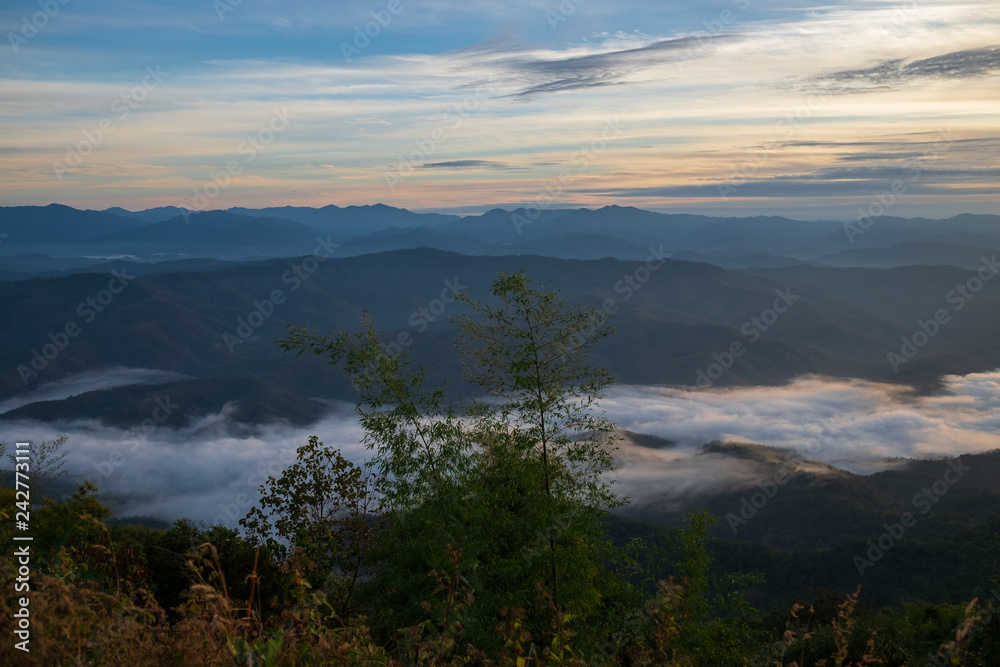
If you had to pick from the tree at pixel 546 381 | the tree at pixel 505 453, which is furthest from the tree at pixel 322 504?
the tree at pixel 546 381

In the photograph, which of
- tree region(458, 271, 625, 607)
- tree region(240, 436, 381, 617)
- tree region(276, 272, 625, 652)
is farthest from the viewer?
tree region(458, 271, 625, 607)

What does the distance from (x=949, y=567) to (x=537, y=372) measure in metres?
63.9

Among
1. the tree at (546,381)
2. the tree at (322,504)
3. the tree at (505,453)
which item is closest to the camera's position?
the tree at (505,453)

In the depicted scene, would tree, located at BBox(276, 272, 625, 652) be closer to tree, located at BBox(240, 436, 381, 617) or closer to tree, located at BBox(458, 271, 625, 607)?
tree, located at BBox(458, 271, 625, 607)

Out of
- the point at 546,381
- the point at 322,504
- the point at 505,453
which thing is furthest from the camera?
the point at 546,381

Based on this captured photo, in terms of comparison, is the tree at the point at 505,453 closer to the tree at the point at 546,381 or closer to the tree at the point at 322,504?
the tree at the point at 546,381

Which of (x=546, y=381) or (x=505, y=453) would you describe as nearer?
(x=505, y=453)

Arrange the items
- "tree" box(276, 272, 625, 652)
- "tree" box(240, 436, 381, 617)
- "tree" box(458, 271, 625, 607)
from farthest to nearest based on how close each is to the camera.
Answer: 1. "tree" box(458, 271, 625, 607)
2. "tree" box(240, 436, 381, 617)
3. "tree" box(276, 272, 625, 652)

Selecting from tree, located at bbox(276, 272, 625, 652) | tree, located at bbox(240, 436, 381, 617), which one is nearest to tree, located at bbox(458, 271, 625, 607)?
tree, located at bbox(276, 272, 625, 652)

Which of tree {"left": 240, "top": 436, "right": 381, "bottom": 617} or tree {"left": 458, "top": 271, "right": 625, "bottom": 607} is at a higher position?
tree {"left": 458, "top": 271, "right": 625, "bottom": 607}

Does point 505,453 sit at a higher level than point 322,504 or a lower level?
higher

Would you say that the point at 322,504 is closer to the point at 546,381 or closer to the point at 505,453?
the point at 505,453

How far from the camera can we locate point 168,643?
2762 mm

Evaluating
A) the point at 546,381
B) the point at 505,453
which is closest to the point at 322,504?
the point at 505,453
